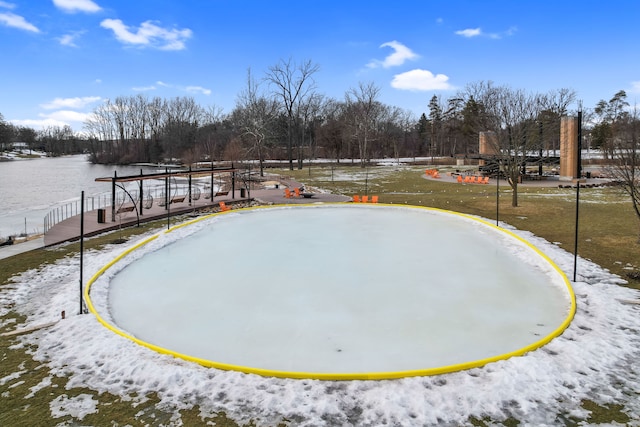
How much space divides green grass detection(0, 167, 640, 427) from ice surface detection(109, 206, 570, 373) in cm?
134

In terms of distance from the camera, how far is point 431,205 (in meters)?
20.8

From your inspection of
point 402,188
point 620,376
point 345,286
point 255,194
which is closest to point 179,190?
point 255,194

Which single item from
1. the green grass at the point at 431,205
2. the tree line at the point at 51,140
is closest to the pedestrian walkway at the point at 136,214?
the green grass at the point at 431,205

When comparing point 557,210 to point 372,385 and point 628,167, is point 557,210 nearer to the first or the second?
point 628,167

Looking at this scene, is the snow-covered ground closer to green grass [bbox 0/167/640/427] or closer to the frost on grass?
the frost on grass

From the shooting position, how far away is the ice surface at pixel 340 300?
616cm

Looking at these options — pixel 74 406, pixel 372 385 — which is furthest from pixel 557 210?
pixel 74 406

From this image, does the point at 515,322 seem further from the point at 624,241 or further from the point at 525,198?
the point at 525,198

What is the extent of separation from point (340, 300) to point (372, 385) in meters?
2.89

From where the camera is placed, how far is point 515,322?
23.4 feet

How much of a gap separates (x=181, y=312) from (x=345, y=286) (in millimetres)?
3223

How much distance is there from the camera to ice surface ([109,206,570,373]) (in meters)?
6.16

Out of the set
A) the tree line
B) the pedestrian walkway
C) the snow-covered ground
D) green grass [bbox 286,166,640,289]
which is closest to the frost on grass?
the snow-covered ground

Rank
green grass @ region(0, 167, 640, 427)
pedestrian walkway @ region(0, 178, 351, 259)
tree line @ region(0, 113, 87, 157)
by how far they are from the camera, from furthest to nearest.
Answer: tree line @ region(0, 113, 87, 157), pedestrian walkway @ region(0, 178, 351, 259), green grass @ region(0, 167, 640, 427)
